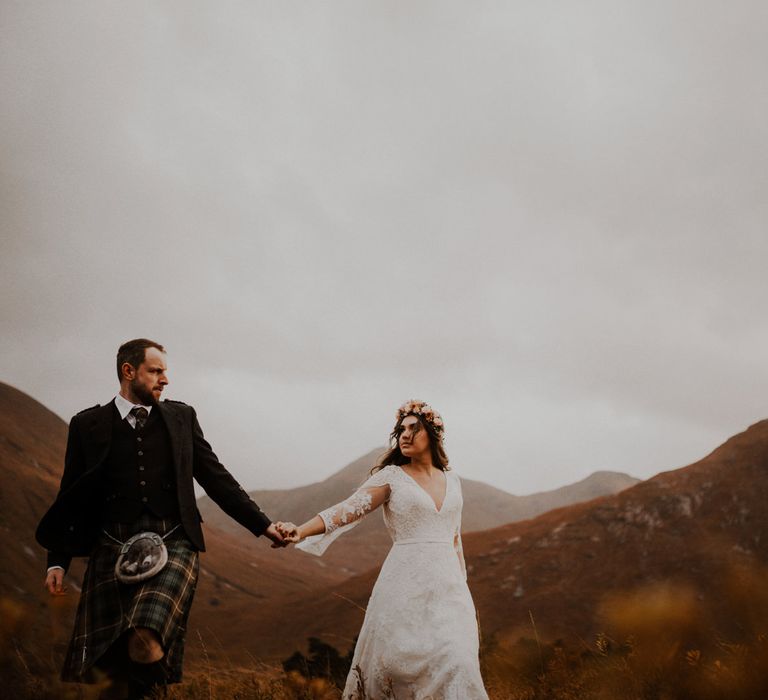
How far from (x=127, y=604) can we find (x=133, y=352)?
4.98ft

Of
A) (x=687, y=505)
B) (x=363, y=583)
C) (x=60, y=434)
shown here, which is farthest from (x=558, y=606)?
(x=60, y=434)

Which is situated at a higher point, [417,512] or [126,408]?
[126,408]

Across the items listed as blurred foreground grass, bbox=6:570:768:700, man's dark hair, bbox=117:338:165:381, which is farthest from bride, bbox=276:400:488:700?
man's dark hair, bbox=117:338:165:381

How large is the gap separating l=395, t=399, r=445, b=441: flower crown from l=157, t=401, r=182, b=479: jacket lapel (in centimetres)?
188

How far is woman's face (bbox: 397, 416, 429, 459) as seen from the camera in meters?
5.10

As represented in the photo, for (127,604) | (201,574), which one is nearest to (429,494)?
Answer: (127,604)

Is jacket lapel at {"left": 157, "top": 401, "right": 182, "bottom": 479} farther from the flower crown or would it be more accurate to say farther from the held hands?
the flower crown

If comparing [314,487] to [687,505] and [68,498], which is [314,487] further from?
[68,498]

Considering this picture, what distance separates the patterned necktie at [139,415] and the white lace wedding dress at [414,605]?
147 cm

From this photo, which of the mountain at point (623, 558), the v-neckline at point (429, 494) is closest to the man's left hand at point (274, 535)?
the v-neckline at point (429, 494)

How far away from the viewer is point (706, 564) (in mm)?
15070

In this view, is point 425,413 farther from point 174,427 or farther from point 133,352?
point 133,352

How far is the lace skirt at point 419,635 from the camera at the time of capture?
3.96 metres

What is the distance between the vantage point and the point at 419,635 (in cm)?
416
